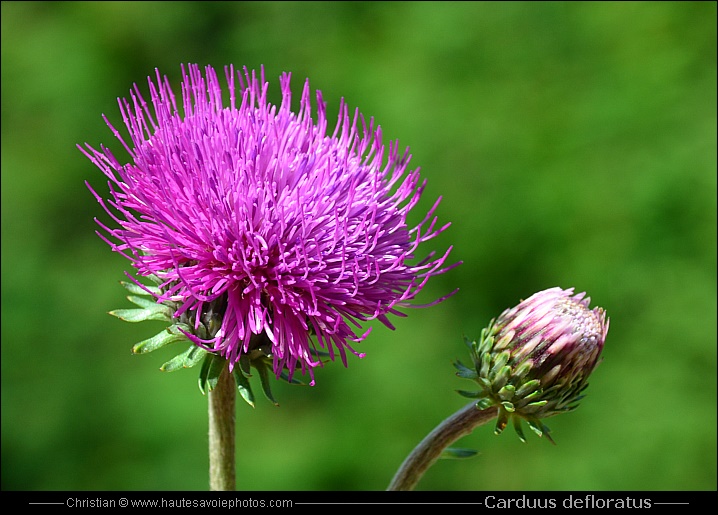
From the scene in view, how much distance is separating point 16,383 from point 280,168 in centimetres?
356

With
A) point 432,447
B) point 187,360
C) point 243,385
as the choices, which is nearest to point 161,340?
point 187,360

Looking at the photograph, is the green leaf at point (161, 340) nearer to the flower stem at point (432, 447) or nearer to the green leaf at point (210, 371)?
the green leaf at point (210, 371)

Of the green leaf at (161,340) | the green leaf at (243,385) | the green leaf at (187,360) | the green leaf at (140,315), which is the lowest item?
the green leaf at (243,385)

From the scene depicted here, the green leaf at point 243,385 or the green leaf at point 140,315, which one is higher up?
the green leaf at point 140,315

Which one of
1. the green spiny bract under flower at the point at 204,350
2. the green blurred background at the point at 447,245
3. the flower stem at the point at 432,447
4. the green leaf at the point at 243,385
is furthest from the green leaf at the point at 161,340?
the green blurred background at the point at 447,245

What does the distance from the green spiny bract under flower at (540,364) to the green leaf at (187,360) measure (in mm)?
668

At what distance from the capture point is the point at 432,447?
7.32 feet

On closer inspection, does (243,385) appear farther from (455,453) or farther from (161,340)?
(455,453)

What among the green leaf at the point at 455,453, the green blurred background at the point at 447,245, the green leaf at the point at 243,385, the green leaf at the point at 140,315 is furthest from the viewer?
the green blurred background at the point at 447,245

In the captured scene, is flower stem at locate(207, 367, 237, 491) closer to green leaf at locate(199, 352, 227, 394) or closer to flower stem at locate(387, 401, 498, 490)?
green leaf at locate(199, 352, 227, 394)

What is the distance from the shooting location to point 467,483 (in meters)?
4.66

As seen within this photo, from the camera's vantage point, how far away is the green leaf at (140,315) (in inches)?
84.0

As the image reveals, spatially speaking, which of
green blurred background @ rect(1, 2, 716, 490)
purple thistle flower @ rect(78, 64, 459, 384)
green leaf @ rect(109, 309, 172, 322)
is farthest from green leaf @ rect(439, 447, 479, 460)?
green blurred background @ rect(1, 2, 716, 490)

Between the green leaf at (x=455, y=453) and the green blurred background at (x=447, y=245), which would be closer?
the green leaf at (x=455, y=453)
